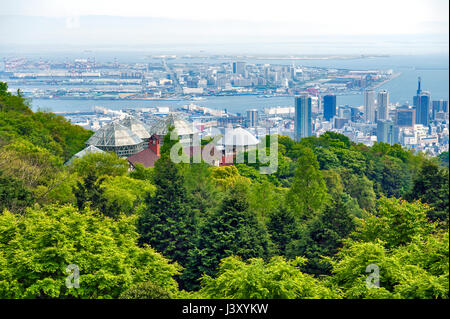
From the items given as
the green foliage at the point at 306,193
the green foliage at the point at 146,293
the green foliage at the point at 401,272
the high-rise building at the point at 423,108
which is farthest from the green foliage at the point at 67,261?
the high-rise building at the point at 423,108

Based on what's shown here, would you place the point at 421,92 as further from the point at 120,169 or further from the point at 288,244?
the point at 288,244

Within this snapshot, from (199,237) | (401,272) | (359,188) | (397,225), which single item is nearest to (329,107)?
(359,188)

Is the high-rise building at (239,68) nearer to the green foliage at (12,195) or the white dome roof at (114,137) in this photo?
the white dome roof at (114,137)

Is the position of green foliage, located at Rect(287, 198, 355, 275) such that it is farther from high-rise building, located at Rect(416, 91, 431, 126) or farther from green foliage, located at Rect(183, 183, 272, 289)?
high-rise building, located at Rect(416, 91, 431, 126)

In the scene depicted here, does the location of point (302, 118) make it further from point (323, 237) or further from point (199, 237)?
point (199, 237)

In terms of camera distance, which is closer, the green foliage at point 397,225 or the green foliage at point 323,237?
the green foliage at point 397,225

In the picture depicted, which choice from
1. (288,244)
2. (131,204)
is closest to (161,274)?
(288,244)

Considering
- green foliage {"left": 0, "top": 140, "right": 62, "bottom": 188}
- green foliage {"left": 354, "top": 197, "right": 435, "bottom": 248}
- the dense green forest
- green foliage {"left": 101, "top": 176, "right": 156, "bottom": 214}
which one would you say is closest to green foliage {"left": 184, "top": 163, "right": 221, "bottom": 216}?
the dense green forest

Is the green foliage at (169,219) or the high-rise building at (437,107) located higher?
the high-rise building at (437,107)
